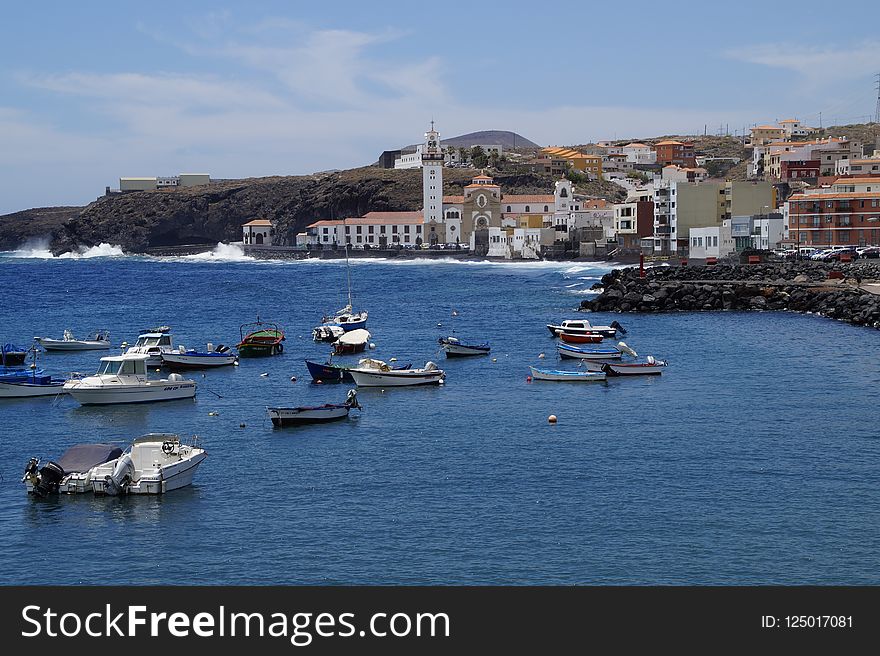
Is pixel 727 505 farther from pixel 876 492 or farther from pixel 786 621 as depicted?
pixel 786 621

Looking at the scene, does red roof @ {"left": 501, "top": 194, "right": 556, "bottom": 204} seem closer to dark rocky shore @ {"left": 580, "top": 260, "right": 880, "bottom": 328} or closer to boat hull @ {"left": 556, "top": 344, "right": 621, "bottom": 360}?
dark rocky shore @ {"left": 580, "top": 260, "right": 880, "bottom": 328}

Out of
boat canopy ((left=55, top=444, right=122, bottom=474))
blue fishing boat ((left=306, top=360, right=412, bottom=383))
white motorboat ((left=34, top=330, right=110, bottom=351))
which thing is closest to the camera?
boat canopy ((left=55, top=444, right=122, bottom=474))

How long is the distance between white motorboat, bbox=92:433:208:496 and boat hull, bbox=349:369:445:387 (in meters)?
15.7

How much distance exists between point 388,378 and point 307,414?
26.0 ft

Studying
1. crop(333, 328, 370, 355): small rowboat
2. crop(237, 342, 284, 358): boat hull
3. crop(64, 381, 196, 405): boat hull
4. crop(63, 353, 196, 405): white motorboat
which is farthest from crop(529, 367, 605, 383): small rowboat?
crop(237, 342, 284, 358): boat hull

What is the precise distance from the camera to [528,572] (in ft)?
70.5

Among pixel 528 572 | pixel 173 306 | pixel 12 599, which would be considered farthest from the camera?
pixel 173 306

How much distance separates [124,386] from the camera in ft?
134

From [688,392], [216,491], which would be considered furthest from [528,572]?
[688,392]

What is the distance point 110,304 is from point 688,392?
6706 centimetres

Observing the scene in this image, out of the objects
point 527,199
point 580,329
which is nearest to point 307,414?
point 580,329

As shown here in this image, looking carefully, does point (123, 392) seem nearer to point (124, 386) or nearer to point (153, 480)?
point (124, 386)

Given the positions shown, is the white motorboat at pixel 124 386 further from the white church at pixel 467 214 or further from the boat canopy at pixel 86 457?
the white church at pixel 467 214

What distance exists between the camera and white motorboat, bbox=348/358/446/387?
1747 inches
